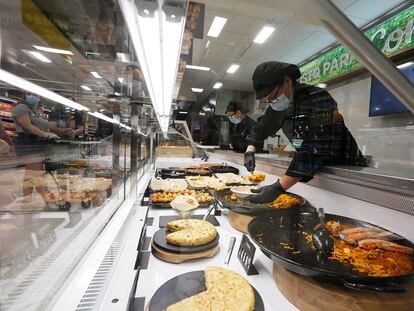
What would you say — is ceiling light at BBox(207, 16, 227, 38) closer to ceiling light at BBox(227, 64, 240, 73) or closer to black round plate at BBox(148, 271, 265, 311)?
ceiling light at BBox(227, 64, 240, 73)

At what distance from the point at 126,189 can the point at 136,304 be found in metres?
1.31

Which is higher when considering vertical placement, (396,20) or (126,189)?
(396,20)

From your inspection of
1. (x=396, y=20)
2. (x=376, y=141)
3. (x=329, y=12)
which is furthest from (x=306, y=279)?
(x=376, y=141)

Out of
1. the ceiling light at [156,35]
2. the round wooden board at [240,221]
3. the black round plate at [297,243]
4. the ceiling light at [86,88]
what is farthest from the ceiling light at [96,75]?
the black round plate at [297,243]

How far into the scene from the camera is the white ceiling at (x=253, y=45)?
3241mm

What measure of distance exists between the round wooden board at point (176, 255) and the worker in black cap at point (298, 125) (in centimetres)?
60

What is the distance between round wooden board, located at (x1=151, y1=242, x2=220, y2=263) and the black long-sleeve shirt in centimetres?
108

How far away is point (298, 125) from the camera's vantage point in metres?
2.09

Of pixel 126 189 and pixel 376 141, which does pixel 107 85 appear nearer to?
pixel 126 189

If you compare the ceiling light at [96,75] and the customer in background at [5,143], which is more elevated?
the ceiling light at [96,75]

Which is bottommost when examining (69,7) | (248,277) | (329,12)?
(248,277)

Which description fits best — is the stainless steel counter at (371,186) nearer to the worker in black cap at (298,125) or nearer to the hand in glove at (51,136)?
the worker in black cap at (298,125)

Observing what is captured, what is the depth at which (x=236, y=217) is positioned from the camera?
4.45ft

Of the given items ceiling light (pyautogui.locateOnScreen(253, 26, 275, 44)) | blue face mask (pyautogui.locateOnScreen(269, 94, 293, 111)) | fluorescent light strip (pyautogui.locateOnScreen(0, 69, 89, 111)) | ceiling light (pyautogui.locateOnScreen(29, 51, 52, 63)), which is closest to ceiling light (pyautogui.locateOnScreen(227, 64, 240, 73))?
ceiling light (pyautogui.locateOnScreen(253, 26, 275, 44))
